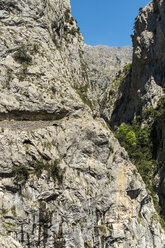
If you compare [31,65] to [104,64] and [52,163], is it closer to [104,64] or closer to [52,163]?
[52,163]

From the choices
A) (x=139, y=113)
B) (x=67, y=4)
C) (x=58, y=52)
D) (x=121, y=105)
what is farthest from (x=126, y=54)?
(x=58, y=52)

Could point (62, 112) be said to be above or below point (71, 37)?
below

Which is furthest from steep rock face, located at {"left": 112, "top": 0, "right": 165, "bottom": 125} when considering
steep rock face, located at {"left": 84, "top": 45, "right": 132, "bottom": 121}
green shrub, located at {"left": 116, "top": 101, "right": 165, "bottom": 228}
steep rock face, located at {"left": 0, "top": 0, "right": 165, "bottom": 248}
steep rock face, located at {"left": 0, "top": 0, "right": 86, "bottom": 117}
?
steep rock face, located at {"left": 0, "top": 0, "right": 165, "bottom": 248}

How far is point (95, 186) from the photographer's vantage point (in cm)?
2611

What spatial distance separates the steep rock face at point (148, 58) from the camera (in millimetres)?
58875

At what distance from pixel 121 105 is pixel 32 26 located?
168ft

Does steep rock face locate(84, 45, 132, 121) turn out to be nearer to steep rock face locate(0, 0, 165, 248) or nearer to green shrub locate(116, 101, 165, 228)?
green shrub locate(116, 101, 165, 228)

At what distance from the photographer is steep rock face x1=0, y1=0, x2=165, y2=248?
72.4 ft

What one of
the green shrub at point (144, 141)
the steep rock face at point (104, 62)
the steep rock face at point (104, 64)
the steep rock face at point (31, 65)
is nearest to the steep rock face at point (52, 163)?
the steep rock face at point (31, 65)

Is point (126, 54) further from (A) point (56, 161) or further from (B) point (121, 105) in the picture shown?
(A) point (56, 161)

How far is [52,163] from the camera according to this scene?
79.3 ft

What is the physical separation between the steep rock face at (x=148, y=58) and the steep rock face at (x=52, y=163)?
34478 millimetres

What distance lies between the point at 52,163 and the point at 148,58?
4695 cm

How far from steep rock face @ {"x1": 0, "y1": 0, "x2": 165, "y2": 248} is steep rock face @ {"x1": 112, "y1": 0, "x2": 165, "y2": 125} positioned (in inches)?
1357
